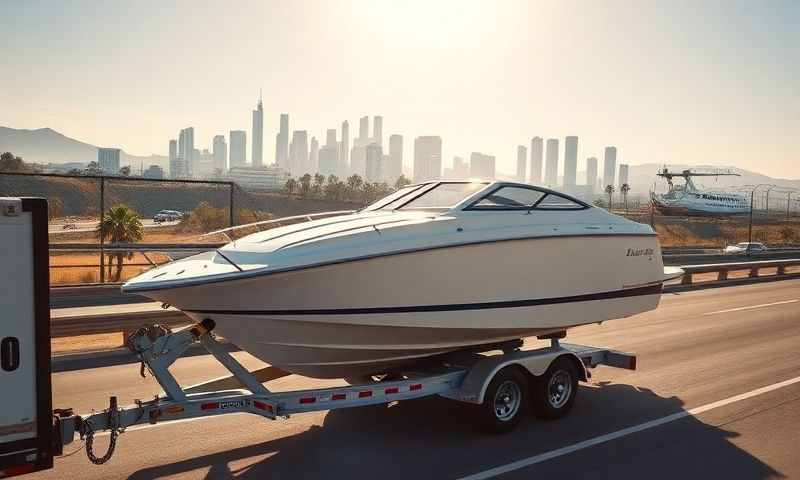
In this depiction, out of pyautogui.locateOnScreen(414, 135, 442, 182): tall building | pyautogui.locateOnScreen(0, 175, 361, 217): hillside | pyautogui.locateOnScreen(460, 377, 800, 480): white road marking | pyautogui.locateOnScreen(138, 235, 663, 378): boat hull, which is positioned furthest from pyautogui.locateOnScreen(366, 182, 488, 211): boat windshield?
pyautogui.locateOnScreen(414, 135, 442, 182): tall building

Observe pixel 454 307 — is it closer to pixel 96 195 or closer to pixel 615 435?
pixel 615 435

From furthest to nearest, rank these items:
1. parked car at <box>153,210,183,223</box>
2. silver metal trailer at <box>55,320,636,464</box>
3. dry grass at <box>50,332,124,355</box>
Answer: parked car at <box>153,210,183,223</box> < dry grass at <box>50,332,124,355</box> < silver metal trailer at <box>55,320,636,464</box>

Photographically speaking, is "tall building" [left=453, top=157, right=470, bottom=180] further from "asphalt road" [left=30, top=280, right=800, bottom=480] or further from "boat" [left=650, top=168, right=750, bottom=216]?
"boat" [left=650, top=168, right=750, bottom=216]

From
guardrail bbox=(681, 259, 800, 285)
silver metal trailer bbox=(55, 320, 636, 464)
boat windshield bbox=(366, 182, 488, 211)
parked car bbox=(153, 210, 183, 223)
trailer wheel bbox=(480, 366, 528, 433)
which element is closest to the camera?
silver metal trailer bbox=(55, 320, 636, 464)

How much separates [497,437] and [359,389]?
4.98ft

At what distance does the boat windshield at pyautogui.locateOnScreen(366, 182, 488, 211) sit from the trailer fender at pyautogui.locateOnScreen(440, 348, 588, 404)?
64.2 inches

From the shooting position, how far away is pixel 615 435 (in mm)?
6922

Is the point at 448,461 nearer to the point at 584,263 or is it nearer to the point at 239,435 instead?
the point at 239,435

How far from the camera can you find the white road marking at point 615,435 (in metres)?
5.91

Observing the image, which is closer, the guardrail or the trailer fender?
the trailer fender

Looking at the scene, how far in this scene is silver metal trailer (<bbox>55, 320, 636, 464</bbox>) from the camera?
5.32m

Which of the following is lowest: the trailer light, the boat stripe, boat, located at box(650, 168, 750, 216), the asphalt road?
the asphalt road

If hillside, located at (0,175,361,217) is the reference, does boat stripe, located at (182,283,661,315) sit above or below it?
below

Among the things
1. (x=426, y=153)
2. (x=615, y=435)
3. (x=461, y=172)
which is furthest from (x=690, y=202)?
(x=615, y=435)
